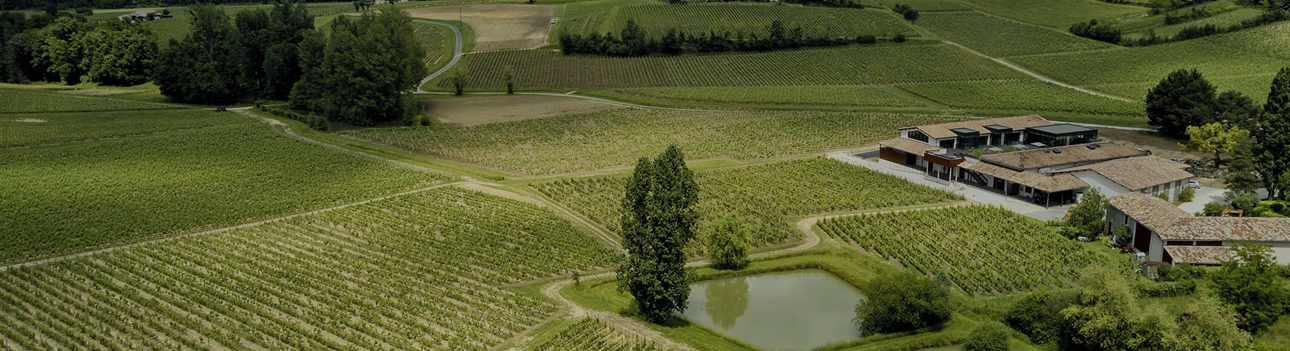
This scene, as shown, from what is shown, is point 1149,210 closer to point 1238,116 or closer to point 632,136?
point 1238,116

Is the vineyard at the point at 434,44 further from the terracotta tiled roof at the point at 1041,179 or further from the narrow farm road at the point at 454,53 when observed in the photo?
the terracotta tiled roof at the point at 1041,179

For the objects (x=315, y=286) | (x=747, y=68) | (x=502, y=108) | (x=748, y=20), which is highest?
(x=748, y=20)

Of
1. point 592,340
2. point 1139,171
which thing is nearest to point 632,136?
point 1139,171

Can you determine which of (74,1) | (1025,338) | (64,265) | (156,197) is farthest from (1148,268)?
(74,1)

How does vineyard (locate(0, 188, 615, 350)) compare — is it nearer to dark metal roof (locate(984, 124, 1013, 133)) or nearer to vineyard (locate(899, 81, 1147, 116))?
dark metal roof (locate(984, 124, 1013, 133))

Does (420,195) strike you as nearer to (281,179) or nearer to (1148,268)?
(281,179)

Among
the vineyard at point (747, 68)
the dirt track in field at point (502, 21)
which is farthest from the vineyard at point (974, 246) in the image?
the dirt track in field at point (502, 21)
